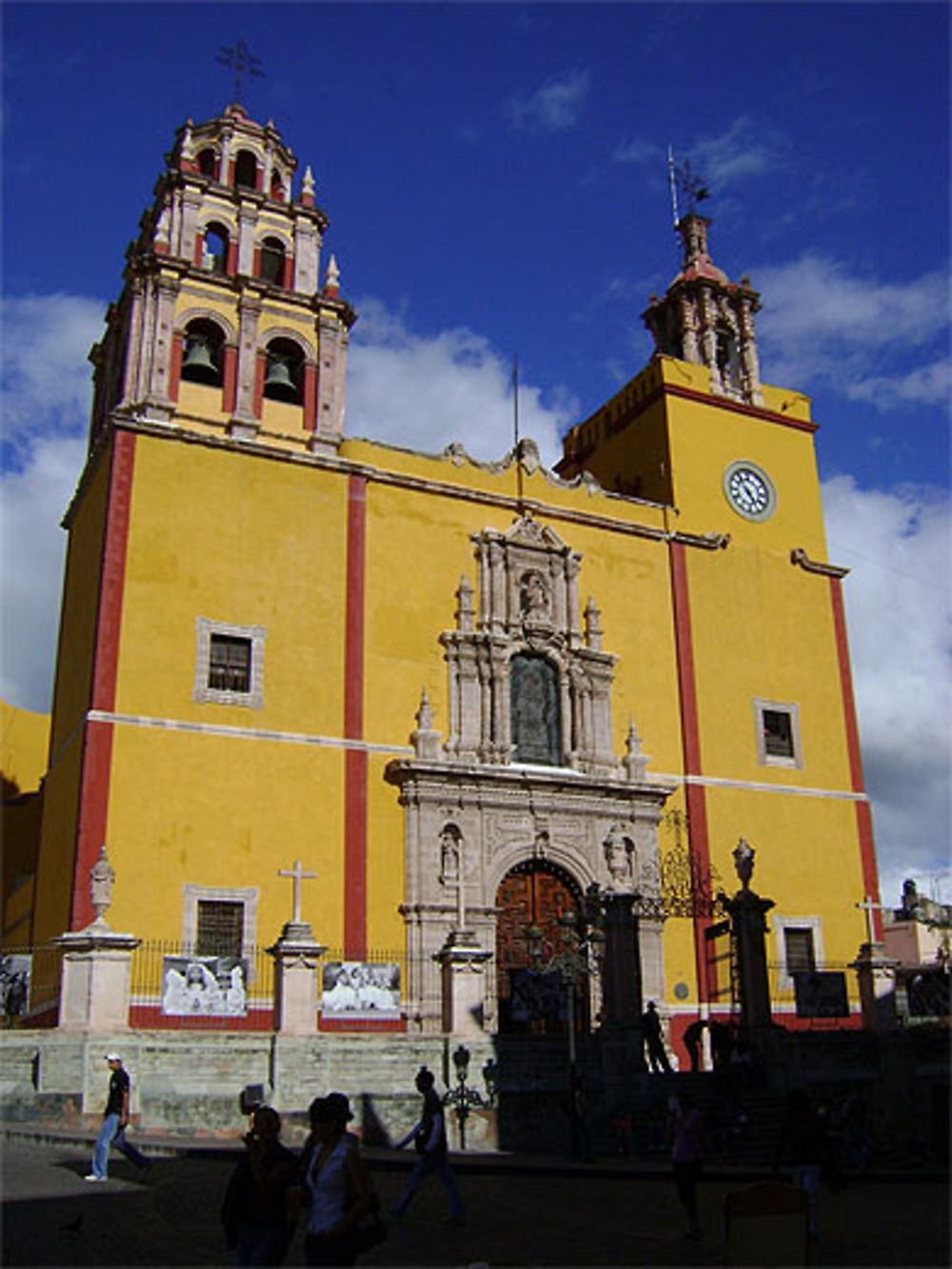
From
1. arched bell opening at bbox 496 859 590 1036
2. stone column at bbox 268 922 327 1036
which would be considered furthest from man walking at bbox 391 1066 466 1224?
arched bell opening at bbox 496 859 590 1036

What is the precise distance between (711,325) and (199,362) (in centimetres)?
1367

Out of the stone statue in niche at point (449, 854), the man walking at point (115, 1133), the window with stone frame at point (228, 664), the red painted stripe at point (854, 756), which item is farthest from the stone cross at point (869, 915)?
the man walking at point (115, 1133)

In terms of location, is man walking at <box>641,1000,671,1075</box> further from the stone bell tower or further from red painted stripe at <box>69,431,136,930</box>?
the stone bell tower

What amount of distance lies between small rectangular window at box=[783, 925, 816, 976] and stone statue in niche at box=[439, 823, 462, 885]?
7.55m

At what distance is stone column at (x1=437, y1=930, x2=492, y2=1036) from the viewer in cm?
1766

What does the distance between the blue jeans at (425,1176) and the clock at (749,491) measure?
20.7 meters

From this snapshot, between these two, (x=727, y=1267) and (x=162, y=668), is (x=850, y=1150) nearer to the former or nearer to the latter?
(x=727, y=1267)

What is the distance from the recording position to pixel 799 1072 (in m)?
18.5

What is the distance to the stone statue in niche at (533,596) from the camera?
25.2 metres

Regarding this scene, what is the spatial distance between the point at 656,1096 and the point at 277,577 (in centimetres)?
1122

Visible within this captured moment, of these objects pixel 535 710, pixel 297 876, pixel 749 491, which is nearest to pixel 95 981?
pixel 297 876

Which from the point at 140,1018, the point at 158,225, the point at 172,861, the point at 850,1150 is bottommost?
the point at 850,1150

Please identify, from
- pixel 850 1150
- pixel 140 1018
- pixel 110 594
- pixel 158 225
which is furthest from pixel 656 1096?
pixel 158 225

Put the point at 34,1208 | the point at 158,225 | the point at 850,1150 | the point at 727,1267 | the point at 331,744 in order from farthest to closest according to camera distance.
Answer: the point at 158,225 → the point at 331,744 → the point at 850,1150 → the point at 34,1208 → the point at 727,1267
